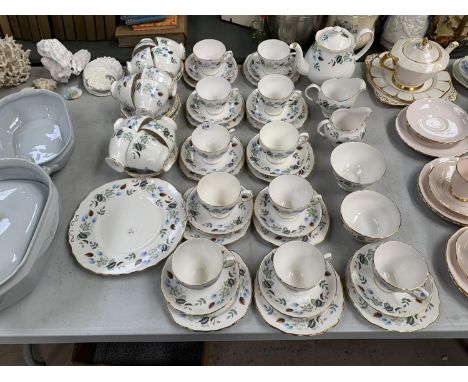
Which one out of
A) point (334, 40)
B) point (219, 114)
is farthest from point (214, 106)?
point (334, 40)

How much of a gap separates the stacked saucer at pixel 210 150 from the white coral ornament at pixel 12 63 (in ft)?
1.62

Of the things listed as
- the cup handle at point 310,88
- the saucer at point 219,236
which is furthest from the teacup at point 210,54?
the saucer at point 219,236

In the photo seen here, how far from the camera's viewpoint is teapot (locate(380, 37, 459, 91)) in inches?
45.6

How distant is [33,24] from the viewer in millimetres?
1372

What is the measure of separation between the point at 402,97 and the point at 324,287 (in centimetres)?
62

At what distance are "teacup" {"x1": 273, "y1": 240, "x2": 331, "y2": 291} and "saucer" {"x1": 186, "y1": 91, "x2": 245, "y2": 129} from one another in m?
0.39

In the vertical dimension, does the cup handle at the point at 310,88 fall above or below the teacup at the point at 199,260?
above

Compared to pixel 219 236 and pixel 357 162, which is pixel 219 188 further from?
pixel 357 162

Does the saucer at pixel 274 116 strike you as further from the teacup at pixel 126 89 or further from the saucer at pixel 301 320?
the saucer at pixel 301 320

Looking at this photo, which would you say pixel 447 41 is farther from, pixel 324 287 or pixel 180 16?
pixel 324 287

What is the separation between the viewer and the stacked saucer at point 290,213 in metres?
0.96

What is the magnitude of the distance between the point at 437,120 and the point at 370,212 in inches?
13.9

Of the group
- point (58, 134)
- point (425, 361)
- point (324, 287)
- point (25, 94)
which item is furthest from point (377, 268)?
point (25, 94)

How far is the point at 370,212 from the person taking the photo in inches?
39.9
